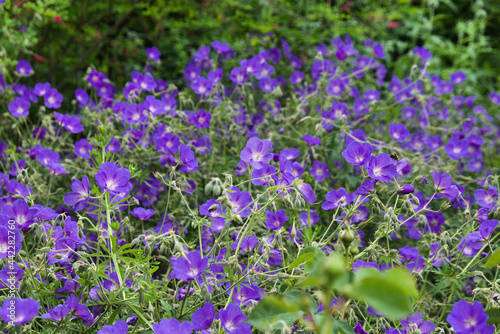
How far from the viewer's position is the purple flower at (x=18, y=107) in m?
2.36

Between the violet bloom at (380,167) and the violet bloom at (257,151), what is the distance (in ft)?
0.98

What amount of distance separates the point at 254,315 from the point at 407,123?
228 cm

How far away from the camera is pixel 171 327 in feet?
3.68

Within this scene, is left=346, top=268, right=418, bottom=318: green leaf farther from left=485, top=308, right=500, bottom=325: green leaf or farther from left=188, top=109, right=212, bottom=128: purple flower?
left=188, top=109, right=212, bottom=128: purple flower

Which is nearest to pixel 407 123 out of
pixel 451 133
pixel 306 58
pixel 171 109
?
pixel 451 133

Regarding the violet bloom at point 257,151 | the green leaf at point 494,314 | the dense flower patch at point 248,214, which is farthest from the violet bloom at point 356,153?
the green leaf at point 494,314

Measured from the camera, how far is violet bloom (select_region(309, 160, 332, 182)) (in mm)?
2141

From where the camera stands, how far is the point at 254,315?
108 cm

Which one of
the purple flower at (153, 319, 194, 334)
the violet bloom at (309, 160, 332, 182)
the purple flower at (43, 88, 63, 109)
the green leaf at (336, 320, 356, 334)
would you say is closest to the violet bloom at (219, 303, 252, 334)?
the purple flower at (153, 319, 194, 334)

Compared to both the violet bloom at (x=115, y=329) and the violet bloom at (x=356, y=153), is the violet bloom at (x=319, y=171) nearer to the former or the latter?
the violet bloom at (x=356, y=153)

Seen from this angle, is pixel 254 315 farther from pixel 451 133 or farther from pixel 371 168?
pixel 451 133

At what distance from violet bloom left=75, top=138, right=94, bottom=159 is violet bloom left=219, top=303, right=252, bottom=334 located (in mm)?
1210

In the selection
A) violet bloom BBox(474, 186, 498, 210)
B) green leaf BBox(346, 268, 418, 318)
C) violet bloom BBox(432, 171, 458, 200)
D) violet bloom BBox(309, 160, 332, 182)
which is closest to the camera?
green leaf BBox(346, 268, 418, 318)

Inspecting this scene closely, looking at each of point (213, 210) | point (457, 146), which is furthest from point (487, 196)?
point (213, 210)
